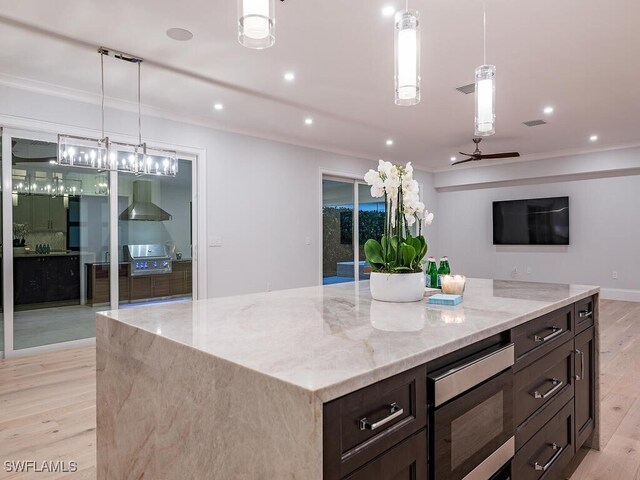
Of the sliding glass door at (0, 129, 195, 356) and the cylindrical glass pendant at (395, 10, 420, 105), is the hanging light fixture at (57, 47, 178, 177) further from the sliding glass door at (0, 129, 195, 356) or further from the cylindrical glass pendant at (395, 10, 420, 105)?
the cylindrical glass pendant at (395, 10, 420, 105)

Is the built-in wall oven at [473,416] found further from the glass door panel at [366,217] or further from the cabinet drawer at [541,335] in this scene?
the glass door panel at [366,217]

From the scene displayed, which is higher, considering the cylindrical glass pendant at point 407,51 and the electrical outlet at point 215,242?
the cylindrical glass pendant at point 407,51

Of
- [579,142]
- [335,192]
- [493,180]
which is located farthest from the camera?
[493,180]

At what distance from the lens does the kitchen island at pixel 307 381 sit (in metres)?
0.88

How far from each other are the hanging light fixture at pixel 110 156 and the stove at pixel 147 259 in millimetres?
1392

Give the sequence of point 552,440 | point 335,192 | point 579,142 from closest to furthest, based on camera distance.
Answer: point 552,440
point 579,142
point 335,192

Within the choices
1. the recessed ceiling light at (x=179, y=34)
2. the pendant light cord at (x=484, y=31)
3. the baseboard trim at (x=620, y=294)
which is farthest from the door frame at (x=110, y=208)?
the baseboard trim at (x=620, y=294)

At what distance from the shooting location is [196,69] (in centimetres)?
372

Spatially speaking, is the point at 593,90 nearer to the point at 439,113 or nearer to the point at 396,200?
the point at 439,113

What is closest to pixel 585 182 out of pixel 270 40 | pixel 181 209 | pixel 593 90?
pixel 593 90

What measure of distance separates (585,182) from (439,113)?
3.99 metres

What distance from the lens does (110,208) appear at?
4.58m

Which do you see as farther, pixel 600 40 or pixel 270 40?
pixel 600 40

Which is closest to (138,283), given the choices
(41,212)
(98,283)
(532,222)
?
(98,283)
